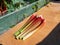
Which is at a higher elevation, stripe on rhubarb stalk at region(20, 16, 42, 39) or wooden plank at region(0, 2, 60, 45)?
stripe on rhubarb stalk at region(20, 16, 42, 39)

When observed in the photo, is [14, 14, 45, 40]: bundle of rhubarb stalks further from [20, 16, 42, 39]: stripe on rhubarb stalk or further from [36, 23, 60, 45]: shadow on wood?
[36, 23, 60, 45]: shadow on wood

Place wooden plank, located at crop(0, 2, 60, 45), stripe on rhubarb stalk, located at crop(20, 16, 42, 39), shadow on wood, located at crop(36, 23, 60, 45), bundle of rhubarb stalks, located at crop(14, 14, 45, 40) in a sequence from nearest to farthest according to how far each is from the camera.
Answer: shadow on wood, located at crop(36, 23, 60, 45)
wooden plank, located at crop(0, 2, 60, 45)
bundle of rhubarb stalks, located at crop(14, 14, 45, 40)
stripe on rhubarb stalk, located at crop(20, 16, 42, 39)

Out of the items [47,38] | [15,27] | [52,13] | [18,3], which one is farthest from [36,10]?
[47,38]

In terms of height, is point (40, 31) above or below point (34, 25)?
below

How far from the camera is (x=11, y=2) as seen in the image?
838 cm

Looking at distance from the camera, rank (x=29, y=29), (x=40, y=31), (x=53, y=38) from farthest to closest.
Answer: (x=40, y=31) < (x=29, y=29) < (x=53, y=38)

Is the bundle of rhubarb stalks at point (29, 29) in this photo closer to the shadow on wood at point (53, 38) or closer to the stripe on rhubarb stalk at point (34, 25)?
the stripe on rhubarb stalk at point (34, 25)

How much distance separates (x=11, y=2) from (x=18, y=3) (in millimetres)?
431

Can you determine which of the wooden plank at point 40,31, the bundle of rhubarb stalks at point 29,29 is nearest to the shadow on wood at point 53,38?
the wooden plank at point 40,31

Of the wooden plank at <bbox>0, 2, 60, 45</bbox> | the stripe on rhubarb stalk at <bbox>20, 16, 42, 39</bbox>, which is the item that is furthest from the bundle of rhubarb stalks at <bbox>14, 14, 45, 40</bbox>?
the wooden plank at <bbox>0, 2, 60, 45</bbox>

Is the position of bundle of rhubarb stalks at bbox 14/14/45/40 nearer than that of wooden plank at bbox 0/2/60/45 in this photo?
No

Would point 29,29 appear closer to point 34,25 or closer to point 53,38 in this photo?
point 34,25

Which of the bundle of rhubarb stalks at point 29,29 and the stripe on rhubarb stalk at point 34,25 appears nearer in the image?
the bundle of rhubarb stalks at point 29,29

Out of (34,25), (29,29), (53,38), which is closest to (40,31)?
(34,25)
